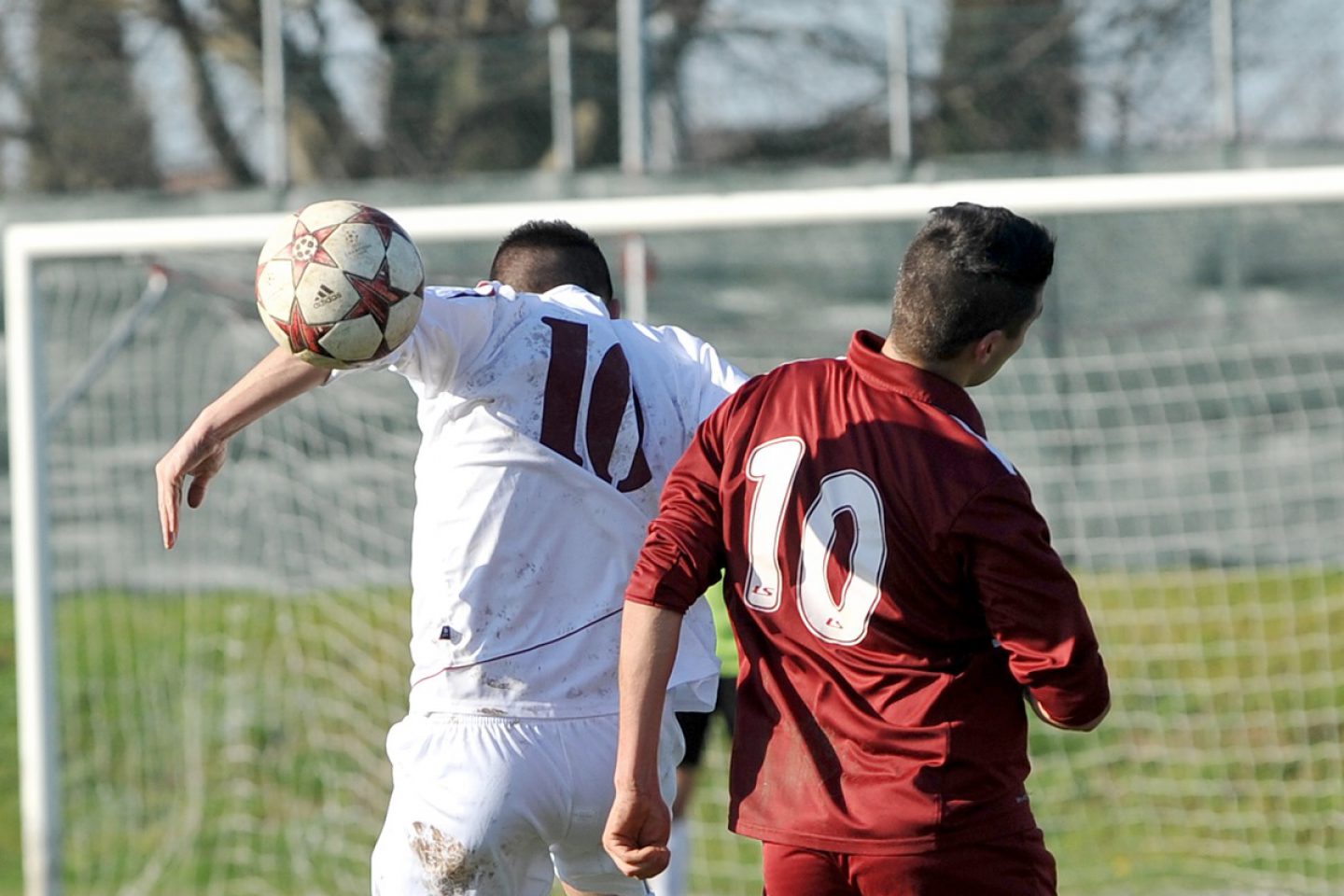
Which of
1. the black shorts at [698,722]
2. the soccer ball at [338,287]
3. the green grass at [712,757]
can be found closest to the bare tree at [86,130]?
the green grass at [712,757]

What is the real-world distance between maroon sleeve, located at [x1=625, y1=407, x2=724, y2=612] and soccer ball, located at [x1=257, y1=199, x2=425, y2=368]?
522mm

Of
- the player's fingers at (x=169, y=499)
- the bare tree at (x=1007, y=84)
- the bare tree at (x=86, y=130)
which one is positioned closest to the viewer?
the player's fingers at (x=169, y=499)

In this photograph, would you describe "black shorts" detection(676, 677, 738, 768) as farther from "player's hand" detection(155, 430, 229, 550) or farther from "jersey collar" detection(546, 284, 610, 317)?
"player's hand" detection(155, 430, 229, 550)

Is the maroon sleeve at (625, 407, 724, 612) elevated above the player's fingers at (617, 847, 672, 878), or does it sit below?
above

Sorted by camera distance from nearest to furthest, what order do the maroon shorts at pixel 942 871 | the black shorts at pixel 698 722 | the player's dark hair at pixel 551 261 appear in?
the maroon shorts at pixel 942 871 < the player's dark hair at pixel 551 261 < the black shorts at pixel 698 722

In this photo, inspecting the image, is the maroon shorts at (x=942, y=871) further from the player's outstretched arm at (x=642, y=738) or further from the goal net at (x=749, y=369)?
the goal net at (x=749, y=369)

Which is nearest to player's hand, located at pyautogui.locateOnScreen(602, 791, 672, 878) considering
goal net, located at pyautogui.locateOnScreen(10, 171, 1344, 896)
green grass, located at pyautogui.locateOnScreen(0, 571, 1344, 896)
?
goal net, located at pyautogui.locateOnScreen(10, 171, 1344, 896)

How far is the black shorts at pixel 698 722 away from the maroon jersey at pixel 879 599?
5.58 feet

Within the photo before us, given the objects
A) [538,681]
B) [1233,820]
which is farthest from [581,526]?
[1233,820]

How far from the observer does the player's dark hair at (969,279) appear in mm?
2672

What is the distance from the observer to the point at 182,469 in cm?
294

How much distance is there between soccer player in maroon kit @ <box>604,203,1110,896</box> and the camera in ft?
8.54

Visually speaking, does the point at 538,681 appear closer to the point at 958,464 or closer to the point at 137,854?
the point at 958,464

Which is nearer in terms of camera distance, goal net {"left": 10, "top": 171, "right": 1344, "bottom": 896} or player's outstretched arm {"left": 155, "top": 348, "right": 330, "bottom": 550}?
player's outstretched arm {"left": 155, "top": 348, "right": 330, "bottom": 550}
